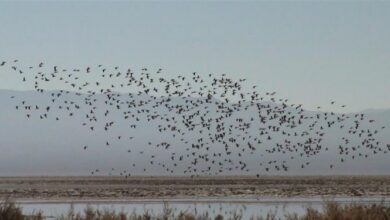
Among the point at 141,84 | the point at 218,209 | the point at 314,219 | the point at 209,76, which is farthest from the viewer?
the point at 141,84

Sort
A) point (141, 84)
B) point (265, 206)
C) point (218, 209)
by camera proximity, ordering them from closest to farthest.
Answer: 1. point (218, 209)
2. point (265, 206)
3. point (141, 84)

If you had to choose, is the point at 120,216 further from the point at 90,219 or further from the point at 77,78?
the point at 77,78

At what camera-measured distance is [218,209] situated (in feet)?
117

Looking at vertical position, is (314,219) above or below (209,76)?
below

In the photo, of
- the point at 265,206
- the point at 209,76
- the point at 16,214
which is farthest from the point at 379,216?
the point at 209,76

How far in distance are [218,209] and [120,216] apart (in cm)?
1691

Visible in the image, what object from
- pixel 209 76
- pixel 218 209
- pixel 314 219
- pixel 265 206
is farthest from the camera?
pixel 209 76

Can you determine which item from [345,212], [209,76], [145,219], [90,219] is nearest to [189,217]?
[145,219]

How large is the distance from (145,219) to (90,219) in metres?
1.55

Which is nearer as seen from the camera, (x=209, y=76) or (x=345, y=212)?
(x=345, y=212)

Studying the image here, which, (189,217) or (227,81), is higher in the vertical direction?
(227,81)

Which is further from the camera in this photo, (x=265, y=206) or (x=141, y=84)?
(x=141, y=84)

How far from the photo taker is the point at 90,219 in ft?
63.0

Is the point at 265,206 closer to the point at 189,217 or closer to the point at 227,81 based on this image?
the point at 227,81
